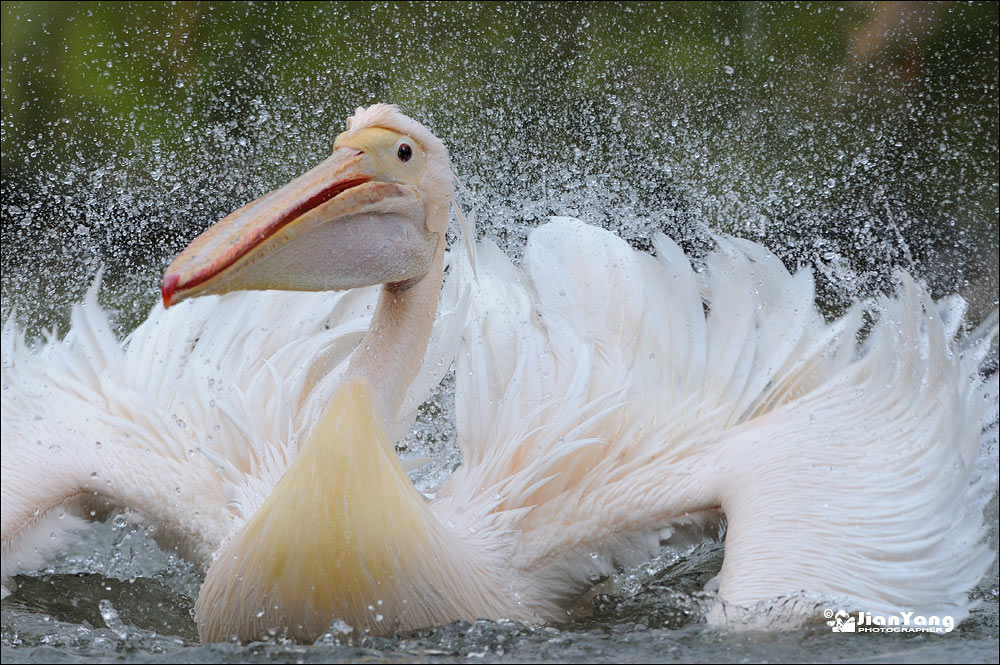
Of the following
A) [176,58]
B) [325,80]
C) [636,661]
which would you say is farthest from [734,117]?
[636,661]

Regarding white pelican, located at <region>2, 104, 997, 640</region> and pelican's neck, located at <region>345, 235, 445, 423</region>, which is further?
pelican's neck, located at <region>345, 235, 445, 423</region>

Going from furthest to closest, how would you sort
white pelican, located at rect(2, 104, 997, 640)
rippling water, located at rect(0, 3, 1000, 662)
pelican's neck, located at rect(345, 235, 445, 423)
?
rippling water, located at rect(0, 3, 1000, 662) < pelican's neck, located at rect(345, 235, 445, 423) < white pelican, located at rect(2, 104, 997, 640)

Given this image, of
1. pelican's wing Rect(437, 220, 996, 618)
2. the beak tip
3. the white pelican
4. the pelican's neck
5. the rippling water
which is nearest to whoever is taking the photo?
the beak tip

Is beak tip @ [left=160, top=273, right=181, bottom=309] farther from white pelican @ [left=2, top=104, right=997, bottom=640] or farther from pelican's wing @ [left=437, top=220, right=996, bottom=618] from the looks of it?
pelican's wing @ [left=437, top=220, right=996, bottom=618]

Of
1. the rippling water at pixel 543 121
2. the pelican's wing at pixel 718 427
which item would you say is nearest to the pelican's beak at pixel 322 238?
the pelican's wing at pixel 718 427

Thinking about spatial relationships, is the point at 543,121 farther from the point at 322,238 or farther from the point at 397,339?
the point at 322,238

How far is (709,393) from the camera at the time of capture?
248 cm

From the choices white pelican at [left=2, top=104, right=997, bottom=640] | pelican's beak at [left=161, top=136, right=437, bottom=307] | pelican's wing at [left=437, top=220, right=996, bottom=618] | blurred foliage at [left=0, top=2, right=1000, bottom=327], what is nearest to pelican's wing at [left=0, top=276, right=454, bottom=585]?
white pelican at [left=2, top=104, right=997, bottom=640]

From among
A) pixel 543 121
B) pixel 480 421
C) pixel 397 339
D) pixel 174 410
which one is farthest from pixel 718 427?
pixel 543 121

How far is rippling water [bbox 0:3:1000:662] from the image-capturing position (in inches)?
167

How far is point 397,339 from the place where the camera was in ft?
6.73

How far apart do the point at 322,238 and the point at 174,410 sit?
790mm

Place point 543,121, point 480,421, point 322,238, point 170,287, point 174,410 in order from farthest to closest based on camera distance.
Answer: point 543,121
point 174,410
point 480,421
point 322,238
point 170,287

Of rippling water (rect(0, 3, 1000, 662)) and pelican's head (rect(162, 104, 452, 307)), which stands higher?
rippling water (rect(0, 3, 1000, 662))
